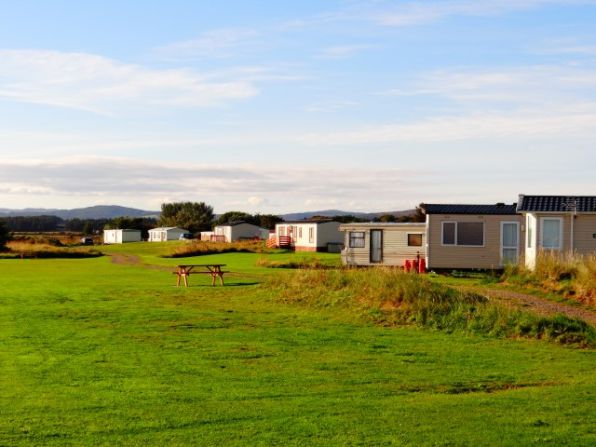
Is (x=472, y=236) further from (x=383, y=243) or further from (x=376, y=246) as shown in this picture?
(x=376, y=246)

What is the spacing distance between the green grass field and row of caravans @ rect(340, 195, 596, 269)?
1302cm

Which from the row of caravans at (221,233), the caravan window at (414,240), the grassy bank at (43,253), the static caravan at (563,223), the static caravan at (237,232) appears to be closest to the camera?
the static caravan at (563,223)

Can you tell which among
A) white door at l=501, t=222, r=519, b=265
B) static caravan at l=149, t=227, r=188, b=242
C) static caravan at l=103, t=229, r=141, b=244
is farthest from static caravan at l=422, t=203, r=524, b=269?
static caravan at l=103, t=229, r=141, b=244

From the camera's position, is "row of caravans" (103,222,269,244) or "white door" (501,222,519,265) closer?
"white door" (501,222,519,265)

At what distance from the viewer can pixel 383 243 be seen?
4025 cm

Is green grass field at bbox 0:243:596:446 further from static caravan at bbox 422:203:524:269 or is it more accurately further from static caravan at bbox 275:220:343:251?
static caravan at bbox 275:220:343:251

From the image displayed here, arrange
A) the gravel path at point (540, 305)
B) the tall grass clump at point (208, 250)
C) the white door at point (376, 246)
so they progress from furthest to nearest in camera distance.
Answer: the tall grass clump at point (208, 250) → the white door at point (376, 246) → the gravel path at point (540, 305)

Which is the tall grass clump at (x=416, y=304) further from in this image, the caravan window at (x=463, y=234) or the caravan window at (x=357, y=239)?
the caravan window at (x=357, y=239)

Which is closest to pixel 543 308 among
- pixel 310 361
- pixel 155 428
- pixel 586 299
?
pixel 586 299

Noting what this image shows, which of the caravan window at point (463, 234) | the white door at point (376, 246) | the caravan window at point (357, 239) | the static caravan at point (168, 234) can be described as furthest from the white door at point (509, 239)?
the static caravan at point (168, 234)

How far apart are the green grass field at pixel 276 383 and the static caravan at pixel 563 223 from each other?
12777 mm

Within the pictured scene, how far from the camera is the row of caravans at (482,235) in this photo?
2836 centimetres

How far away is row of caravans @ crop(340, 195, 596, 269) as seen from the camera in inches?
1117

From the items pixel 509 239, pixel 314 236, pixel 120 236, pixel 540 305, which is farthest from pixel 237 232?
pixel 540 305
